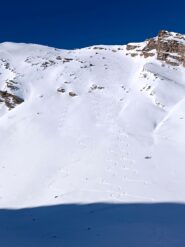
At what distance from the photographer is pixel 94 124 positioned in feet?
134

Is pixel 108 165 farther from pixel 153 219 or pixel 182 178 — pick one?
pixel 153 219

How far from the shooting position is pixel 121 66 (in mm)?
56375

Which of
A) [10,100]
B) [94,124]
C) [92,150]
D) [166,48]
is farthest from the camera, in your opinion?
[166,48]

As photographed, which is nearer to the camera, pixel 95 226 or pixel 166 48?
pixel 95 226

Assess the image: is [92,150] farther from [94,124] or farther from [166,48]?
[166,48]

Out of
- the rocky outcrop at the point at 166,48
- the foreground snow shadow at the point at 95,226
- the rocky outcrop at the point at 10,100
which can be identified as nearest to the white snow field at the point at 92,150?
the foreground snow shadow at the point at 95,226

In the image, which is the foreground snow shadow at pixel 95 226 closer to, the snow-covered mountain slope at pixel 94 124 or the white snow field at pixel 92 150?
the white snow field at pixel 92 150

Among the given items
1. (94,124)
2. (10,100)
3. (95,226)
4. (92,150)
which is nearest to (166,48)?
(94,124)

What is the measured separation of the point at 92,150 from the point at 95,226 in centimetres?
1493

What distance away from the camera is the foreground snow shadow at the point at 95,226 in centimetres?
1767

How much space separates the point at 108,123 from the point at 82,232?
856 inches

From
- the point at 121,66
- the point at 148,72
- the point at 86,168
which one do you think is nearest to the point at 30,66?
the point at 121,66

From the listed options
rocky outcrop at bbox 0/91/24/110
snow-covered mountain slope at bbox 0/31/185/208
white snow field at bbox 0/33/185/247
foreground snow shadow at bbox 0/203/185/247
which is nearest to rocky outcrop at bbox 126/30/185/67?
snow-covered mountain slope at bbox 0/31/185/208

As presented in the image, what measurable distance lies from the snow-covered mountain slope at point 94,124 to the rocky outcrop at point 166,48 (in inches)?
4.9
